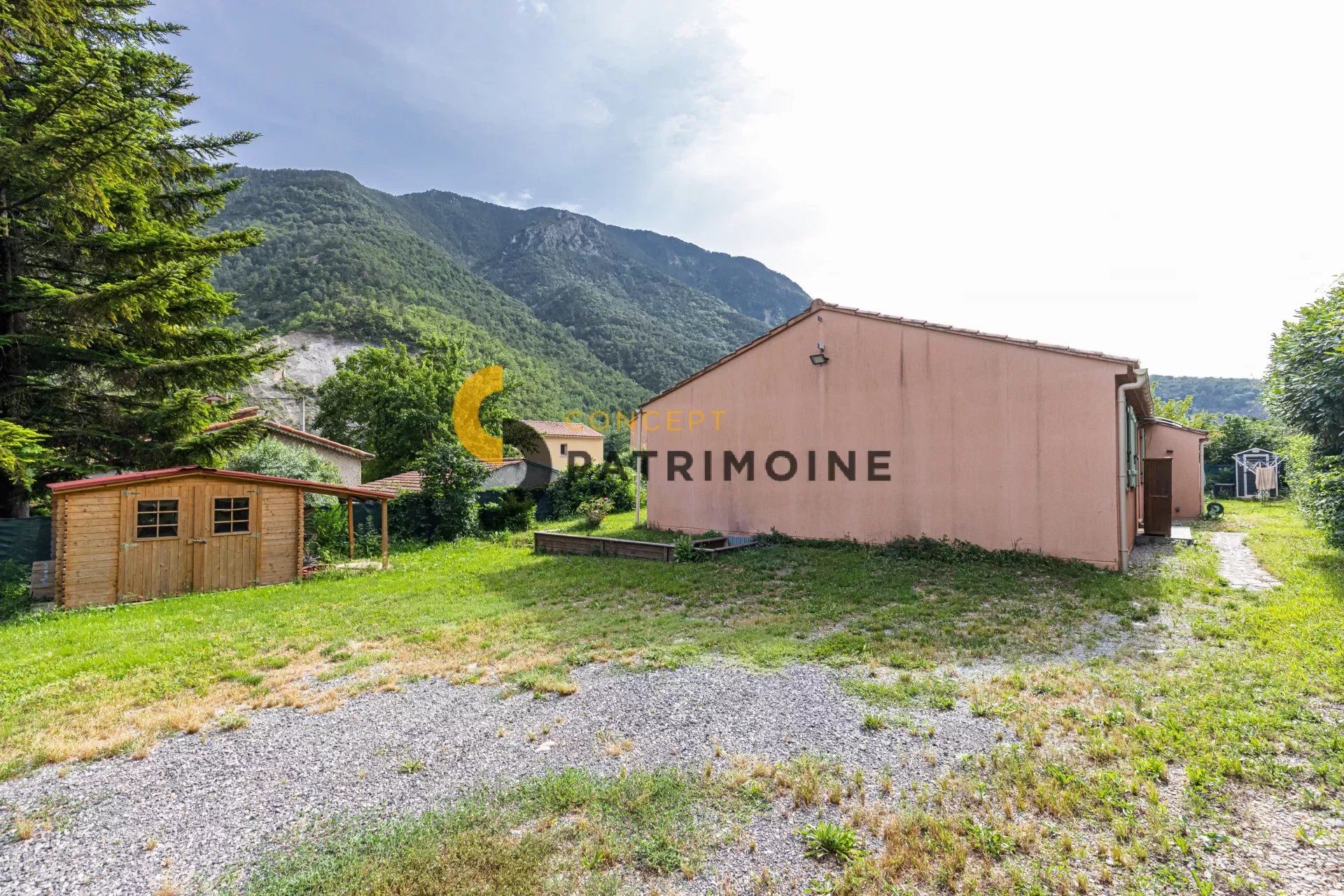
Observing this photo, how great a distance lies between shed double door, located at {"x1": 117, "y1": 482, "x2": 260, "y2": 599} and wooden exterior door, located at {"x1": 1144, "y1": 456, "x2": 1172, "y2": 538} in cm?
1906

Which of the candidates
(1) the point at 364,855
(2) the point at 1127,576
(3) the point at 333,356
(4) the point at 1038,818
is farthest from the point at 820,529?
(3) the point at 333,356

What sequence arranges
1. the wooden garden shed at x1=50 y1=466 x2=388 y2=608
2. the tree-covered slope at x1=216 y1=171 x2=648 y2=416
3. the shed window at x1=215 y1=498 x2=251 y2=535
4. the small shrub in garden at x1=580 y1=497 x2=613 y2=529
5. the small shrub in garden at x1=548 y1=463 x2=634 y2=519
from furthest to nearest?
the tree-covered slope at x1=216 y1=171 x2=648 y2=416 < the small shrub in garden at x1=548 y1=463 x2=634 y2=519 < the small shrub in garden at x1=580 y1=497 x2=613 y2=529 < the shed window at x1=215 y1=498 x2=251 y2=535 < the wooden garden shed at x1=50 y1=466 x2=388 y2=608

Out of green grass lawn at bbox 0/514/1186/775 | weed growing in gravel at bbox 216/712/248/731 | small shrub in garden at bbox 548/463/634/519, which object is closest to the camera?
weed growing in gravel at bbox 216/712/248/731

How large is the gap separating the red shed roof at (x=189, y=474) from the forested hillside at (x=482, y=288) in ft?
65.3

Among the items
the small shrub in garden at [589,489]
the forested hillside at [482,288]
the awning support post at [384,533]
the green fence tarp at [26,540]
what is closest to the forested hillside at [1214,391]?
the forested hillside at [482,288]

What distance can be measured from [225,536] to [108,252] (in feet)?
17.0

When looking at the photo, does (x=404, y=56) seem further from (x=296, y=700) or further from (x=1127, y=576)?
(x=1127, y=576)

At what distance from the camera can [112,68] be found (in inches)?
328

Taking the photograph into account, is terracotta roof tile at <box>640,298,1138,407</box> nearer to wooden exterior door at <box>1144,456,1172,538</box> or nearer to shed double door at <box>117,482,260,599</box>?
wooden exterior door at <box>1144,456,1172,538</box>

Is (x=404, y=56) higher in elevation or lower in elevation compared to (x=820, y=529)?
higher

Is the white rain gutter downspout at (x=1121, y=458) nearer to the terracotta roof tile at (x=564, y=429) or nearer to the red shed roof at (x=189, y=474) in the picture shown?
the red shed roof at (x=189, y=474)

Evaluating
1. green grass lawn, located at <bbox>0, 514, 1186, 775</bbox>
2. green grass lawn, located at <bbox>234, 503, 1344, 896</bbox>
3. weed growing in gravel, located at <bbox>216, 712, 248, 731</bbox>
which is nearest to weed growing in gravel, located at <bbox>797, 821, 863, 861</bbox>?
green grass lawn, located at <bbox>234, 503, 1344, 896</bbox>

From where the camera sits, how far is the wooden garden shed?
8750mm

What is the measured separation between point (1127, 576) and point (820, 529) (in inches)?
209
